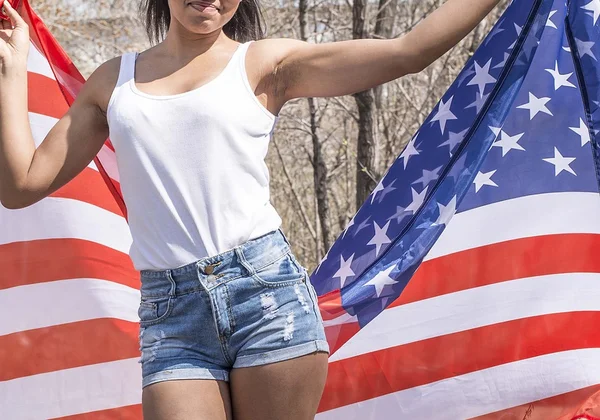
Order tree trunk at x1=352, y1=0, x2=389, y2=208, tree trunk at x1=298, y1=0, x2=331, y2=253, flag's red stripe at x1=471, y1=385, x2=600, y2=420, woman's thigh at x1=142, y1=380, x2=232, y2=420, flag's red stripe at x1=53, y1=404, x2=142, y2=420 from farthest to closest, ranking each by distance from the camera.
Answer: tree trunk at x1=298, y1=0, x2=331, y2=253 → tree trunk at x1=352, y1=0, x2=389, y2=208 → flag's red stripe at x1=53, y1=404, x2=142, y2=420 → flag's red stripe at x1=471, y1=385, x2=600, y2=420 → woman's thigh at x1=142, y1=380, x2=232, y2=420

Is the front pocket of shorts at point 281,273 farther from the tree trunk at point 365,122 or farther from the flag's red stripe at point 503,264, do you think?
the tree trunk at point 365,122

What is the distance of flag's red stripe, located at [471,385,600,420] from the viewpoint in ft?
11.7

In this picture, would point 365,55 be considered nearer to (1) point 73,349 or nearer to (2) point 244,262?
(2) point 244,262

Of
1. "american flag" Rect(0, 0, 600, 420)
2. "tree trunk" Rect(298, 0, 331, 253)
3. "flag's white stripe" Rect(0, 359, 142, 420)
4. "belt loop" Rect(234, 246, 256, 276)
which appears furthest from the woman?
"tree trunk" Rect(298, 0, 331, 253)

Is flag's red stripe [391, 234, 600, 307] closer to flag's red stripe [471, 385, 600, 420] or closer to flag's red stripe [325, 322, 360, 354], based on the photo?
flag's red stripe [325, 322, 360, 354]

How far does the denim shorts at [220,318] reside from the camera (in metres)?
2.39

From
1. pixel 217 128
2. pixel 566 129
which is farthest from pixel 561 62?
pixel 217 128

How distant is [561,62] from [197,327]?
5.75ft

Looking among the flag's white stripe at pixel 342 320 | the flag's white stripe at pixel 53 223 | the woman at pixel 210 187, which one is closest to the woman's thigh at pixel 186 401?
the woman at pixel 210 187

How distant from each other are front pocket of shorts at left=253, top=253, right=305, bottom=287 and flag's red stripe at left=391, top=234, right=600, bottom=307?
1.25m

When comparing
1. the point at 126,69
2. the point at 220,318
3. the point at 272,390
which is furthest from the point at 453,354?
the point at 126,69

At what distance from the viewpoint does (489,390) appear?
11.9 ft

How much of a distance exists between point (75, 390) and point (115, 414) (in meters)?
0.18

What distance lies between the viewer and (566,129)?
11.5 ft
